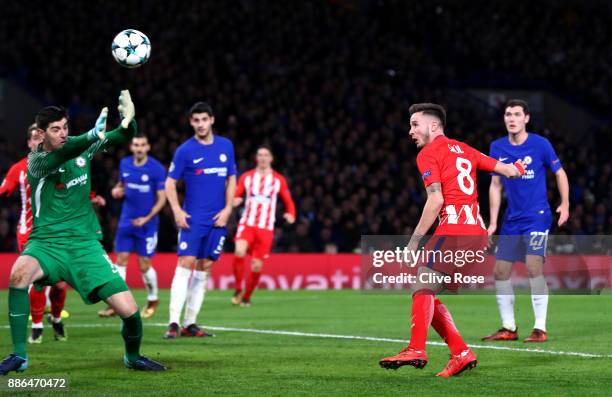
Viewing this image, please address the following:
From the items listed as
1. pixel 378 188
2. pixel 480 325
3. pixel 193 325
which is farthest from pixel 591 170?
pixel 193 325

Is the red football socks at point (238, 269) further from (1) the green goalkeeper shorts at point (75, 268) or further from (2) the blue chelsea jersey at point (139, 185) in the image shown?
(1) the green goalkeeper shorts at point (75, 268)

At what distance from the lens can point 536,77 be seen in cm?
3206

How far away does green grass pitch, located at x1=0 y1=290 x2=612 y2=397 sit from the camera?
283 inches

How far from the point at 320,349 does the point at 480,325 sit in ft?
11.2

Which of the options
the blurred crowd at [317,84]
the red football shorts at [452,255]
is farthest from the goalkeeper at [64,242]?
the blurred crowd at [317,84]

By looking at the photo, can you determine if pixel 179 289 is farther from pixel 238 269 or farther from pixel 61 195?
pixel 238 269

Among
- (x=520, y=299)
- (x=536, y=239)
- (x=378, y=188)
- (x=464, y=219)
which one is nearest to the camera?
(x=464, y=219)

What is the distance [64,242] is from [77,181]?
516mm

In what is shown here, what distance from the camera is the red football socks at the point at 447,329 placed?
25.6 ft

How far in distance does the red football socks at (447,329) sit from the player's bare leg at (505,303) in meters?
2.80

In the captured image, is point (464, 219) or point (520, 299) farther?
point (520, 299)

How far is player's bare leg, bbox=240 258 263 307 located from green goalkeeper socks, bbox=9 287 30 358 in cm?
835

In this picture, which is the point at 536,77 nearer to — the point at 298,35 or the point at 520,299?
the point at 298,35

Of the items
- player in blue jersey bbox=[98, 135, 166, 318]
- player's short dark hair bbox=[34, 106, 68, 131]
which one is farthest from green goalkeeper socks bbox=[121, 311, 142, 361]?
player in blue jersey bbox=[98, 135, 166, 318]
